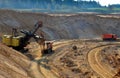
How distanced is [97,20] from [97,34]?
786cm

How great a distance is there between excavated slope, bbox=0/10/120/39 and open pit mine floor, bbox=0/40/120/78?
15.8 meters

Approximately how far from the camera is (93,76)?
31609mm

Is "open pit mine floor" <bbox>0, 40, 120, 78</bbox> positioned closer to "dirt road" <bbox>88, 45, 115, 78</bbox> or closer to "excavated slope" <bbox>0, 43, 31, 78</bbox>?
"dirt road" <bbox>88, 45, 115, 78</bbox>

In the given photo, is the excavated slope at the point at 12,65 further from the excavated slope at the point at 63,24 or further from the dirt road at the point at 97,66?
the excavated slope at the point at 63,24

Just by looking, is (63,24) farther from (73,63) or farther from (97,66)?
(97,66)

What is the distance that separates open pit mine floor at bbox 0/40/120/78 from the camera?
31.5m

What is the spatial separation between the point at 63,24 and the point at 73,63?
3885 cm

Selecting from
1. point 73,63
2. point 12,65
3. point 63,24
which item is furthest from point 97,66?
point 63,24

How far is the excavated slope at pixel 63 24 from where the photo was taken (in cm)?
6305

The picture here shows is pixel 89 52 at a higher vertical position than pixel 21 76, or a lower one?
lower

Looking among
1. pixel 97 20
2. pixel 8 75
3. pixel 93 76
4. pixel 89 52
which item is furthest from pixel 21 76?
pixel 97 20

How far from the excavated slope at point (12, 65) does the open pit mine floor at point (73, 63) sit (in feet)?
2.80

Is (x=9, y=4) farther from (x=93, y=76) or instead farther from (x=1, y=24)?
(x=93, y=76)

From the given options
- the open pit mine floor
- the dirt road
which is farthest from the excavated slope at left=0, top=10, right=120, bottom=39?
the dirt road
